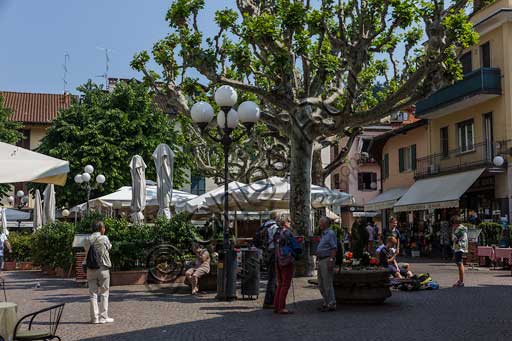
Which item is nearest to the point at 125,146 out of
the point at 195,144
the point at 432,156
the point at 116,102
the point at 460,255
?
the point at 116,102

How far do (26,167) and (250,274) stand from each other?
6.53 meters

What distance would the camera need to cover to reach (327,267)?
1231cm

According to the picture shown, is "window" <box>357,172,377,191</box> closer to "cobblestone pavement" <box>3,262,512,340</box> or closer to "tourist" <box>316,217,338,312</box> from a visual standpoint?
"cobblestone pavement" <box>3,262,512,340</box>

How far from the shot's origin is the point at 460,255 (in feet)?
54.3

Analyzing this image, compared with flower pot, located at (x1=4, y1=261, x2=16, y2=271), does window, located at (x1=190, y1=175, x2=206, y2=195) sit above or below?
above

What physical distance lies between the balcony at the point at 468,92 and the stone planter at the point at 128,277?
61.3 ft

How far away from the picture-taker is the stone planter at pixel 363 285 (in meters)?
12.9

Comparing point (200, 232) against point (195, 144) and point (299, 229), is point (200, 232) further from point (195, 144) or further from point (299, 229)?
point (195, 144)

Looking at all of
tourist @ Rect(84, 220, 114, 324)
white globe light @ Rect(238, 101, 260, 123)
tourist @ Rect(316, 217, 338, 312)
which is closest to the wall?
white globe light @ Rect(238, 101, 260, 123)

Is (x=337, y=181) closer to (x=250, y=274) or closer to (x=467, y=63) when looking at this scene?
(x=467, y=63)

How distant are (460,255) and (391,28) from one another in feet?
19.6

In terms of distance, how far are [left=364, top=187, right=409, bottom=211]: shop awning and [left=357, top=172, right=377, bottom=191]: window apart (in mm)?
15779

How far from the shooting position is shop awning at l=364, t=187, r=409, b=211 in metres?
39.2

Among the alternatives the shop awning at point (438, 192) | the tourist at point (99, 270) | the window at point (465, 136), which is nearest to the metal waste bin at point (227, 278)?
the tourist at point (99, 270)
